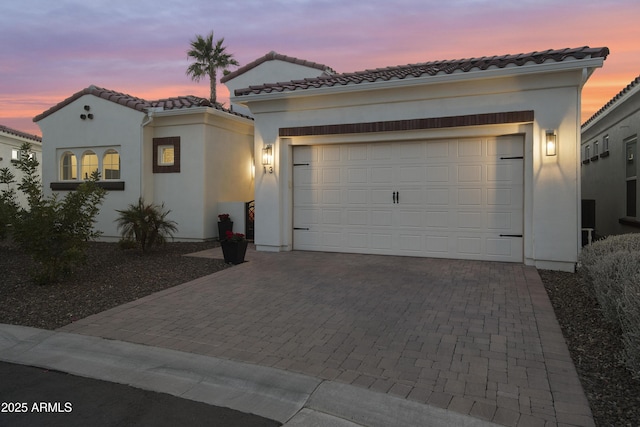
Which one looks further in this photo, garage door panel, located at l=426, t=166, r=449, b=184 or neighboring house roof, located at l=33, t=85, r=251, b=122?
neighboring house roof, located at l=33, t=85, r=251, b=122

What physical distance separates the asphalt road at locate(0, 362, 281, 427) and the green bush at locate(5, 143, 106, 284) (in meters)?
3.86

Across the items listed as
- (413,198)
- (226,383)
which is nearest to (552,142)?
(413,198)

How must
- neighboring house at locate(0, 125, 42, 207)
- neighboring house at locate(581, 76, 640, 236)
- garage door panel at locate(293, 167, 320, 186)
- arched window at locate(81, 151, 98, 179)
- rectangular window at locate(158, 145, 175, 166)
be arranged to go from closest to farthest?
1. garage door panel at locate(293, 167, 320, 186)
2. neighboring house at locate(581, 76, 640, 236)
3. rectangular window at locate(158, 145, 175, 166)
4. arched window at locate(81, 151, 98, 179)
5. neighboring house at locate(0, 125, 42, 207)

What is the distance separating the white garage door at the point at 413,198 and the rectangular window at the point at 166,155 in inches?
161

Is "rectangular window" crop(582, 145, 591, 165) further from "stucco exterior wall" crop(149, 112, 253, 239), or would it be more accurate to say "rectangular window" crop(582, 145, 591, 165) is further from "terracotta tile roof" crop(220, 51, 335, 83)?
"stucco exterior wall" crop(149, 112, 253, 239)

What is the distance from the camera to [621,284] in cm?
424

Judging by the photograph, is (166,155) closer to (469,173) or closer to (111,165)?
(111,165)

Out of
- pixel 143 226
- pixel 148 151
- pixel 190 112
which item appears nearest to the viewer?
pixel 143 226

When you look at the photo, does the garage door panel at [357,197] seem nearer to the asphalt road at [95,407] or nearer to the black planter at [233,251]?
the black planter at [233,251]

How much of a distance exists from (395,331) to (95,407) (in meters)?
3.02

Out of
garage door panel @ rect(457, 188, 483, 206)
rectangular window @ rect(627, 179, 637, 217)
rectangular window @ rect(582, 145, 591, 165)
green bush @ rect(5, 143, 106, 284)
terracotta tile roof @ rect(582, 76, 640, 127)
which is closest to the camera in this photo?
green bush @ rect(5, 143, 106, 284)

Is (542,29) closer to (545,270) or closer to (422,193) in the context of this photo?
(422,193)

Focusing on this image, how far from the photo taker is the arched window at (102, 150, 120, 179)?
1295cm

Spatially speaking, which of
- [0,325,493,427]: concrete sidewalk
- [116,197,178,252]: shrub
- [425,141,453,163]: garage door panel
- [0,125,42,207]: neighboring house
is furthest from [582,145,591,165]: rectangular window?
[0,125,42,207]: neighboring house
